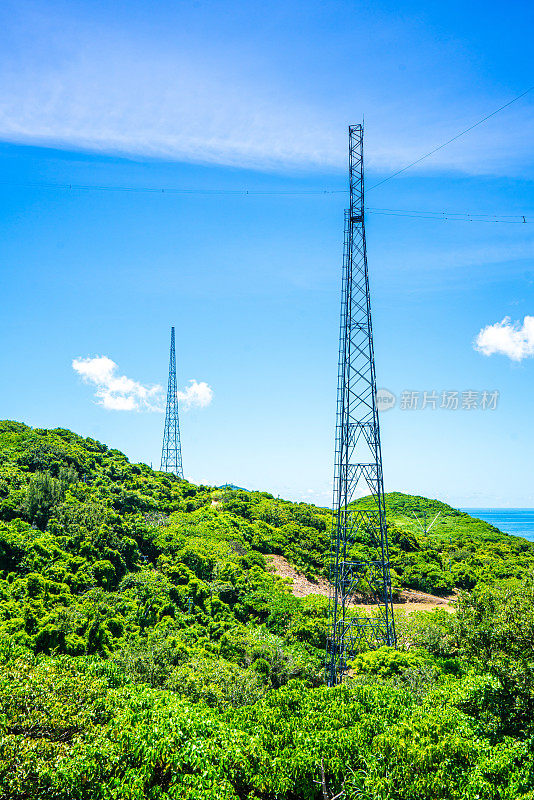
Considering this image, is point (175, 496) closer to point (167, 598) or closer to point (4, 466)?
point (4, 466)

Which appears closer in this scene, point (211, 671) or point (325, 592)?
point (211, 671)

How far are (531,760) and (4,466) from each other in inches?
1862

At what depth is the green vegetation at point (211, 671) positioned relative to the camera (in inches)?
430

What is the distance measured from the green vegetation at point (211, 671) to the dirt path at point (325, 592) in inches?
65.1

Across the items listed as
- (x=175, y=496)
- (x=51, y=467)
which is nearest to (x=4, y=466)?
(x=51, y=467)

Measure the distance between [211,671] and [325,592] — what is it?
27536 millimetres

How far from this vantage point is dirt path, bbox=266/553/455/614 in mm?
45291

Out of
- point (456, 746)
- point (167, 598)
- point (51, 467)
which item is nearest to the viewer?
point (456, 746)

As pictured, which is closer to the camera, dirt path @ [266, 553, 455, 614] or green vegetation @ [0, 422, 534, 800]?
green vegetation @ [0, 422, 534, 800]

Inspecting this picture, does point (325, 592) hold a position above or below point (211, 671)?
below

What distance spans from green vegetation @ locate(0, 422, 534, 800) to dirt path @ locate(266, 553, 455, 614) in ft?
5.42

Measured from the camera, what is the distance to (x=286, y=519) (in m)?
62.7

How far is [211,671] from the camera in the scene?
72.3 feet

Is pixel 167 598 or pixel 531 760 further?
pixel 167 598
